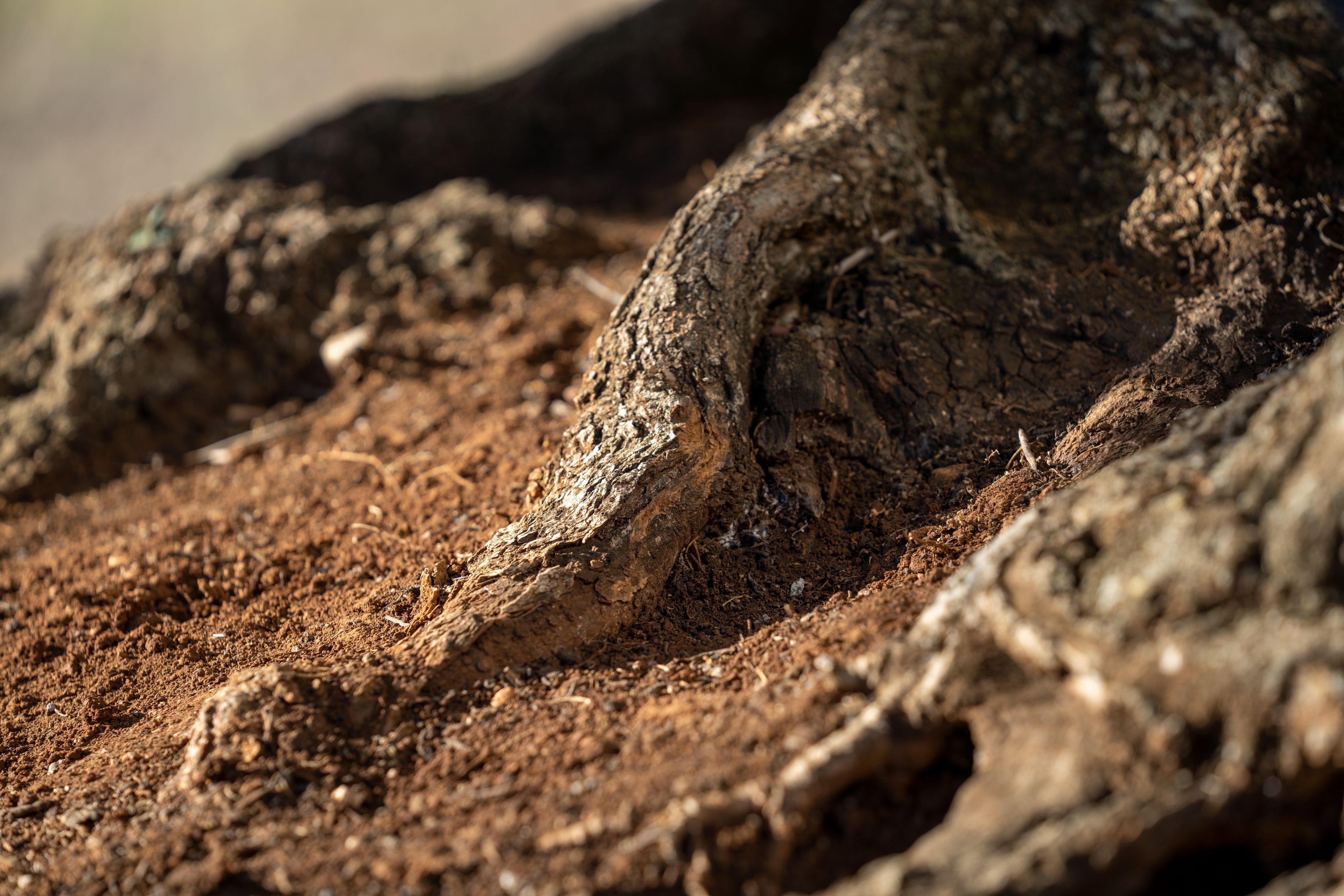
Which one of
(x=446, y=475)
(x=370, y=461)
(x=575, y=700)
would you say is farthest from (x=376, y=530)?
(x=575, y=700)

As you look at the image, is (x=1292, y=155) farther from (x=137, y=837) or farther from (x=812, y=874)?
(x=137, y=837)

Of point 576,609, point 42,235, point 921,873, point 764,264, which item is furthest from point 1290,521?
point 42,235

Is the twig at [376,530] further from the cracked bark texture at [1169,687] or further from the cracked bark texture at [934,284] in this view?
the cracked bark texture at [1169,687]

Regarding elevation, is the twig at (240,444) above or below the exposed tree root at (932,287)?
above

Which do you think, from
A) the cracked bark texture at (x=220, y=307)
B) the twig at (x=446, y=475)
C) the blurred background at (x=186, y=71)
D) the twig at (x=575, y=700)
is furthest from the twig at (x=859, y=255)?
the blurred background at (x=186, y=71)

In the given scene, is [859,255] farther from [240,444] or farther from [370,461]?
[240,444]

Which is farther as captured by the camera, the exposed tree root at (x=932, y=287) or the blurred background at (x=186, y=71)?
the blurred background at (x=186, y=71)
